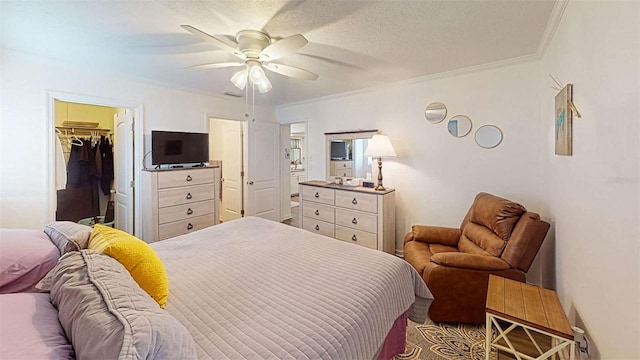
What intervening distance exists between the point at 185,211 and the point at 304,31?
280 centimetres

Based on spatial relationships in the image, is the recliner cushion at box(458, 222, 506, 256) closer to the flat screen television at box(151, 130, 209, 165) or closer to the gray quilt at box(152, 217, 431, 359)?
the gray quilt at box(152, 217, 431, 359)

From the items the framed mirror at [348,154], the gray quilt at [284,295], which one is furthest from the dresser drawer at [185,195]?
the framed mirror at [348,154]

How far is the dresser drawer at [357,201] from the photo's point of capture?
3.27m

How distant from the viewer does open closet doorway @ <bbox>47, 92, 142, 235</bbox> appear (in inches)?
139

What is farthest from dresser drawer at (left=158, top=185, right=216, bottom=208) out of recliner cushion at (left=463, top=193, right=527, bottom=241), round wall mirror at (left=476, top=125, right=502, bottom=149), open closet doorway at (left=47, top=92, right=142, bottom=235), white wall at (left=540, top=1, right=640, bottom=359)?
white wall at (left=540, top=1, right=640, bottom=359)

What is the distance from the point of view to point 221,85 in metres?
3.66

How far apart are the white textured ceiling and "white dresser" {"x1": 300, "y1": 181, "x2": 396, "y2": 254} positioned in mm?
1515

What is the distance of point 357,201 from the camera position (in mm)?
3410

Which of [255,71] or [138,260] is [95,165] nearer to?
[255,71]

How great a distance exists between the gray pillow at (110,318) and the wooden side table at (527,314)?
1575 mm

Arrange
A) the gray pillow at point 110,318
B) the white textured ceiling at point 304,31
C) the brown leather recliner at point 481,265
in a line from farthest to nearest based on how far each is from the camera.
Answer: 1. the brown leather recliner at point 481,265
2. the white textured ceiling at point 304,31
3. the gray pillow at point 110,318

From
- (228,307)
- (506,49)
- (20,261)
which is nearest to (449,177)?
(506,49)

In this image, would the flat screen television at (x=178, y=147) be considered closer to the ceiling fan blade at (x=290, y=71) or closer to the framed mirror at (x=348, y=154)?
the framed mirror at (x=348, y=154)

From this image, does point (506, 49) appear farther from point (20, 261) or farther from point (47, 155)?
point (47, 155)
